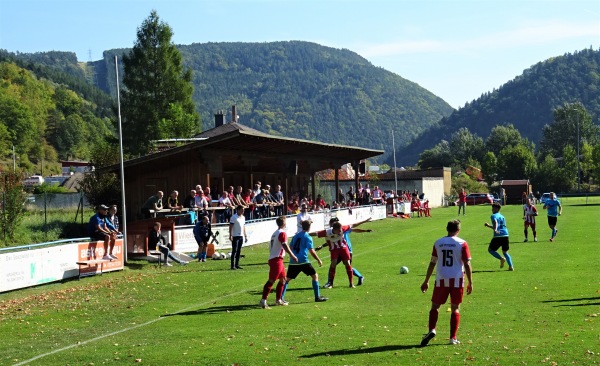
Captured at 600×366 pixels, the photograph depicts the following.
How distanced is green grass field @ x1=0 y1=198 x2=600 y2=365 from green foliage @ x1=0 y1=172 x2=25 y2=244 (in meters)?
9.88

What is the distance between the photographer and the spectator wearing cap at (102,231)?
2439 centimetres

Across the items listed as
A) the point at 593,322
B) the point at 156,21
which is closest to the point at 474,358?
the point at 593,322

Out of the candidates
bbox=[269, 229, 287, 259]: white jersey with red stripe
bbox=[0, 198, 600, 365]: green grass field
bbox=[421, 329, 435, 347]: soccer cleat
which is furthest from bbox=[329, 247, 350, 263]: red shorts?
bbox=[421, 329, 435, 347]: soccer cleat

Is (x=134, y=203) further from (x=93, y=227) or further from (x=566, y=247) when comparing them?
(x=566, y=247)

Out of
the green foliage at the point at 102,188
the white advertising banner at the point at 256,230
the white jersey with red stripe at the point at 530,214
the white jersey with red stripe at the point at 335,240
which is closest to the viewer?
the white jersey with red stripe at the point at 335,240

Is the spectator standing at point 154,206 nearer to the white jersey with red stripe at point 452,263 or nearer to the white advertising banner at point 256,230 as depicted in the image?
the white advertising banner at point 256,230

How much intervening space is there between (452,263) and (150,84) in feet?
235

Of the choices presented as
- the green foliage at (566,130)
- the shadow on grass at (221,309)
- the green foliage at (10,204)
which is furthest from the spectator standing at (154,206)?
the green foliage at (566,130)

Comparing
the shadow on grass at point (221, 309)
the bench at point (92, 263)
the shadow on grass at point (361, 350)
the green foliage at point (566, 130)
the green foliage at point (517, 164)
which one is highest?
the green foliage at point (566, 130)

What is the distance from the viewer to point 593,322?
1302 centimetres

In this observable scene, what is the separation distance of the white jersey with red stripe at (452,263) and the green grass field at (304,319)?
935 mm

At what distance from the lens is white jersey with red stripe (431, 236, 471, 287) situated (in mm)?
11648

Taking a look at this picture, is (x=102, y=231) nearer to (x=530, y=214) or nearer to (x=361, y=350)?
(x=361, y=350)

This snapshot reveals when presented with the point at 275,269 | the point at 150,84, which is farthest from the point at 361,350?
the point at 150,84
